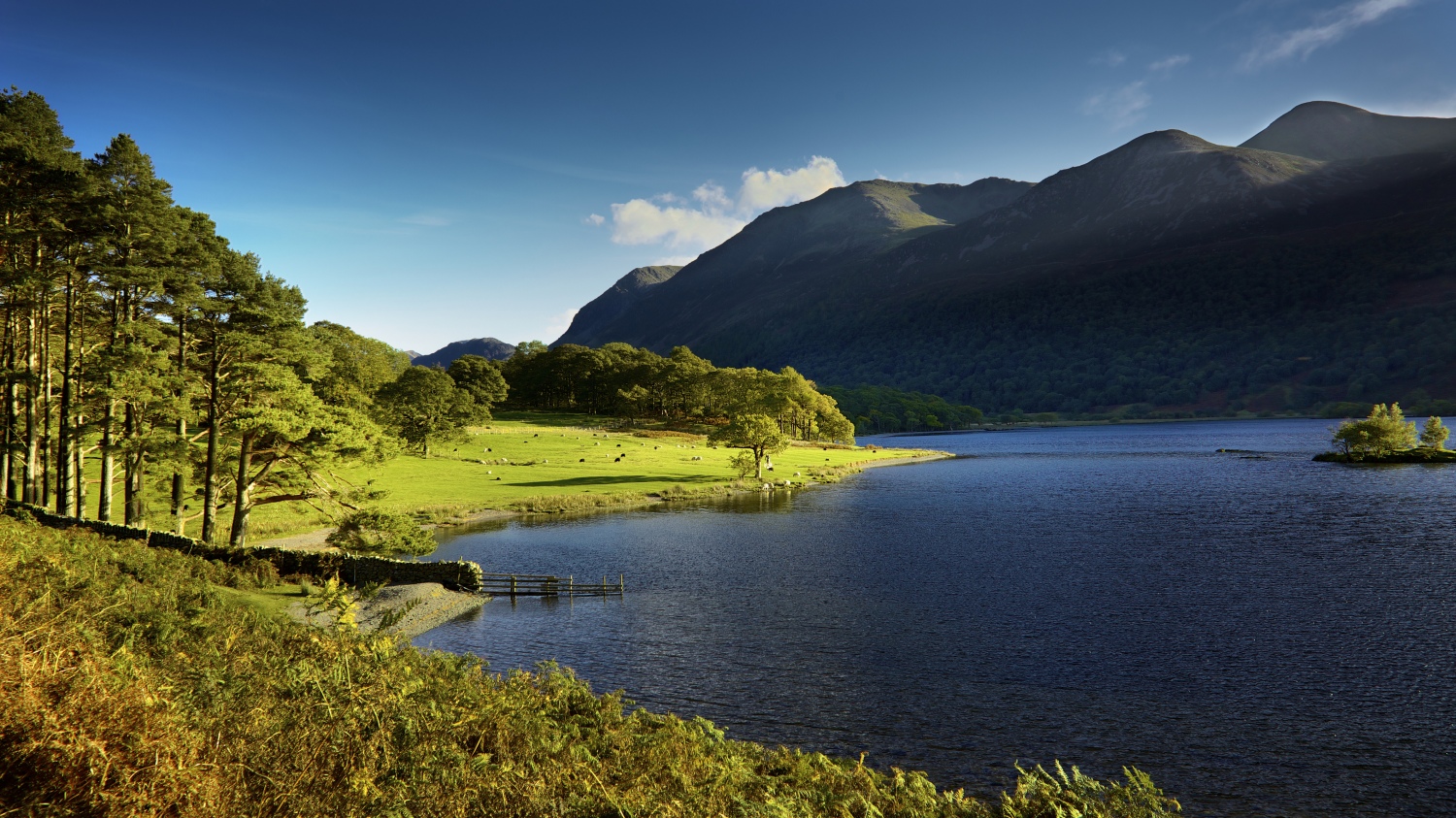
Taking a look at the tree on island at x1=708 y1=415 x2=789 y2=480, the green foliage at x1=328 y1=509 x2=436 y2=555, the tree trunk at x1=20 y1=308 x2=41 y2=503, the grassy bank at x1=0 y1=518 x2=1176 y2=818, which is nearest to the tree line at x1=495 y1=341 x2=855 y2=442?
the tree on island at x1=708 y1=415 x2=789 y2=480

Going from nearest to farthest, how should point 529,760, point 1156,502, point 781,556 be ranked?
1. point 529,760
2. point 781,556
3. point 1156,502

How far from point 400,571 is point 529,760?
35.7 meters

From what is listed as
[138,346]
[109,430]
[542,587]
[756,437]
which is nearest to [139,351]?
[138,346]

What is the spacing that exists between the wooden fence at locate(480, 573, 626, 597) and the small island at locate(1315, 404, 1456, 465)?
135654mm

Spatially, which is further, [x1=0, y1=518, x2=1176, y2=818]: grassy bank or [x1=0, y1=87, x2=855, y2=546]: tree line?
Answer: [x1=0, y1=87, x2=855, y2=546]: tree line

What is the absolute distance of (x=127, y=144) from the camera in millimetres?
37844

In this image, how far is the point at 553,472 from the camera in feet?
327

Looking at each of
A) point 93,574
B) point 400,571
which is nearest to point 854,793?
point 93,574

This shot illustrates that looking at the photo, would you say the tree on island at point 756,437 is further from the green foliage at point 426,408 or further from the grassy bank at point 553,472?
the green foliage at point 426,408

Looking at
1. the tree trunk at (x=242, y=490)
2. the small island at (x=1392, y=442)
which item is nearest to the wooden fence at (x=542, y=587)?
the tree trunk at (x=242, y=490)

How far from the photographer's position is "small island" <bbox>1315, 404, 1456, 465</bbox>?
382 feet

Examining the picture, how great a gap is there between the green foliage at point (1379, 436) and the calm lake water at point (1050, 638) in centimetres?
5714

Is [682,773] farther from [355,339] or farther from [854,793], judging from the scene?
[355,339]

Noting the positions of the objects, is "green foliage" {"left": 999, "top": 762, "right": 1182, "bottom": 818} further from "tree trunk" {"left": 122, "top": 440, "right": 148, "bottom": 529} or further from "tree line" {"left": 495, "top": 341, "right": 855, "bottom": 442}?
"tree line" {"left": 495, "top": 341, "right": 855, "bottom": 442}
